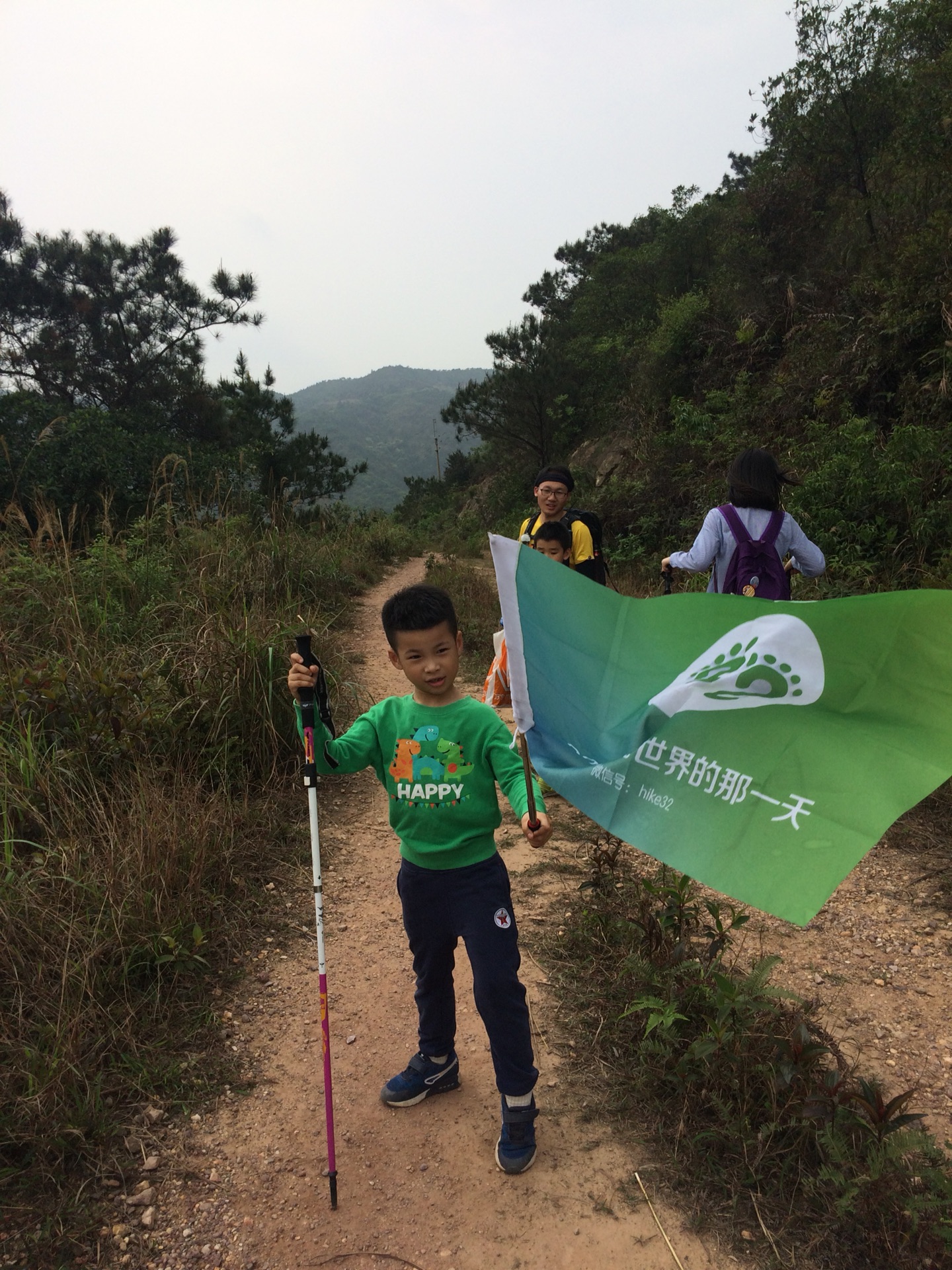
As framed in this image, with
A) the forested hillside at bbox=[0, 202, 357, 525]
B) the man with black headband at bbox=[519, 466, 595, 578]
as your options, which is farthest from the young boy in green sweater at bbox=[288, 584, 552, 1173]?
the forested hillside at bbox=[0, 202, 357, 525]

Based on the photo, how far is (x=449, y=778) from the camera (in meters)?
2.11

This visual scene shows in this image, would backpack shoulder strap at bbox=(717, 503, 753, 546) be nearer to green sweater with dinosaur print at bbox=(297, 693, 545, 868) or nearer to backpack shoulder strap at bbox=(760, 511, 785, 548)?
backpack shoulder strap at bbox=(760, 511, 785, 548)

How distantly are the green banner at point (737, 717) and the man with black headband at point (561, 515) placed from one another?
8.57 ft

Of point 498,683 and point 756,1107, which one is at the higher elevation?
point 498,683

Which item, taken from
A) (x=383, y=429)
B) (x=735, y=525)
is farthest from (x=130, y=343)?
(x=383, y=429)

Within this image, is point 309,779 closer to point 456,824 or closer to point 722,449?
point 456,824

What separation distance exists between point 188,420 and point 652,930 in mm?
18826

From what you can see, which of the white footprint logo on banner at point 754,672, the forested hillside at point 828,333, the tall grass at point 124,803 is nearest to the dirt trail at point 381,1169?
the tall grass at point 124,803

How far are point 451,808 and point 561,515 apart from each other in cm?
335

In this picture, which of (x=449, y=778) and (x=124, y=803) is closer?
(x=449, y=778)

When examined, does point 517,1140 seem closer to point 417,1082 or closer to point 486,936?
point 417,1082

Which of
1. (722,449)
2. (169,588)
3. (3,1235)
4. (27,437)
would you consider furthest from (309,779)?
(27,437)

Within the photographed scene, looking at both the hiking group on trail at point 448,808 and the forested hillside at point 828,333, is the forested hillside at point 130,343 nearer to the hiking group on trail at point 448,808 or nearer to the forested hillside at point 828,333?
the forested hillside at point 828,333

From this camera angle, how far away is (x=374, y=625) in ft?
32.5
